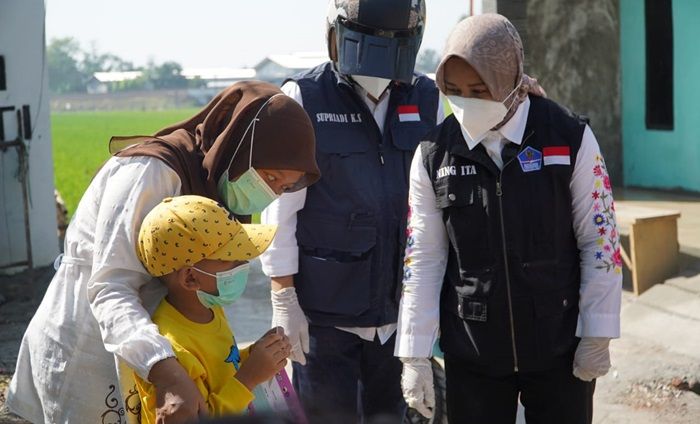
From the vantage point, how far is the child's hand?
278 centimetres

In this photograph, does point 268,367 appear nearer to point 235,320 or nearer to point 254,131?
point 254,131

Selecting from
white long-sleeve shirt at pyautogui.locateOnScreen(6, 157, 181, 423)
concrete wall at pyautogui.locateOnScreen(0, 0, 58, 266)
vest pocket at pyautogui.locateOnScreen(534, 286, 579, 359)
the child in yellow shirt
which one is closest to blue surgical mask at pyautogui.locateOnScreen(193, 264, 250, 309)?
the child in yellow shirt

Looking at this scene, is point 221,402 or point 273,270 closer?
point 221,402

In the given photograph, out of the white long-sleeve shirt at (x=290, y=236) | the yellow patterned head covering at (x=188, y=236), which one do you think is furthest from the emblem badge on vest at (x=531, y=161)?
the yellow patterned head covering at (x=188, y=236)

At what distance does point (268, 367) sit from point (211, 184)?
1.60 feet

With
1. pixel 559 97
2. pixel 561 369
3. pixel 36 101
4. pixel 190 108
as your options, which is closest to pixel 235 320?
pixel 36 101

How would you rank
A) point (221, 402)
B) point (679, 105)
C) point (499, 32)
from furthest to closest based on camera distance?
1. point (679, 105)
2. point (499, 32)
3. point (221, 402)

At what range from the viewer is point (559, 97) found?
34.8ft

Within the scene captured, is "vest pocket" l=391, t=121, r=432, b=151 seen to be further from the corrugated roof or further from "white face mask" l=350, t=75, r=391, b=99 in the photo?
the corrugated roof

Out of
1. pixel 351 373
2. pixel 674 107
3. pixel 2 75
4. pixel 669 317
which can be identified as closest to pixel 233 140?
pixel 351 373

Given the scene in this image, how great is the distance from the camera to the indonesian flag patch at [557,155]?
10.4ft

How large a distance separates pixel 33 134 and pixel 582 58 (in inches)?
204

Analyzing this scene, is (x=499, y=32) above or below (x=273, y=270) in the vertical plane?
above

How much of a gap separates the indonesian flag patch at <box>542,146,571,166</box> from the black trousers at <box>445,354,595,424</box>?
0.60 meters
